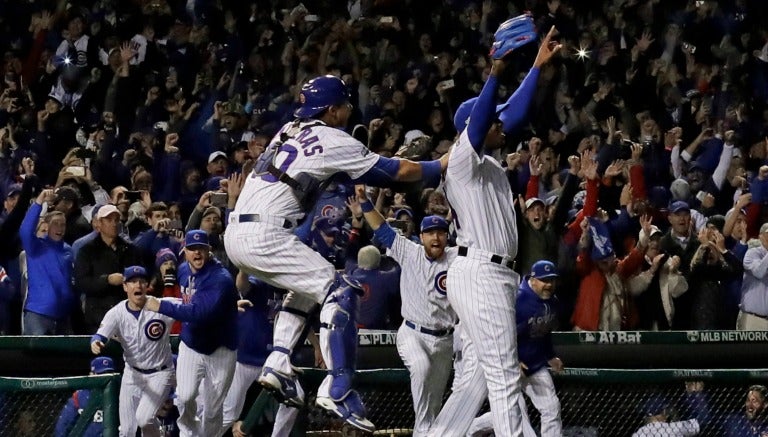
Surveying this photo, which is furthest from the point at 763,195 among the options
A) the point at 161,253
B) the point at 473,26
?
the point at 161,253

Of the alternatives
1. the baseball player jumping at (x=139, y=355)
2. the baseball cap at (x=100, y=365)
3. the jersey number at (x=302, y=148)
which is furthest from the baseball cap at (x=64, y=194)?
the jersey number at (x=302, y=148)

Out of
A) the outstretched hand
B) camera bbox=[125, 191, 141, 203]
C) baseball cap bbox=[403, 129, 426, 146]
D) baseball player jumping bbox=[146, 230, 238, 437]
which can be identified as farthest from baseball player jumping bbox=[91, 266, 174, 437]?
baseball cap bbox=[403, 129, 426, 146]

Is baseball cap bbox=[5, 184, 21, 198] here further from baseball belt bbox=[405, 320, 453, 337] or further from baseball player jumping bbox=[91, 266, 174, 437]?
baseball belt bbox=[405, 320, 453, 337]

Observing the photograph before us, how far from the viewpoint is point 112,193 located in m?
12.4

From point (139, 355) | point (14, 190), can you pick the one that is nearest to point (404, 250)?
point (139, 355)

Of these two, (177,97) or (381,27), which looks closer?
(177,97)

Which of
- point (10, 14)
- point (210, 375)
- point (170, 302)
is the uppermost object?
point (10, 14)

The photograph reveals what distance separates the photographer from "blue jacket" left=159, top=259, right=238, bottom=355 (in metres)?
9.80

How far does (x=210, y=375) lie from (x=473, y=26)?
28.2 feet

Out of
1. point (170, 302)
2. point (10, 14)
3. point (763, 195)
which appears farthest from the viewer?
point (10, 14)

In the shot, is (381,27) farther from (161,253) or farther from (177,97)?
(161,253)

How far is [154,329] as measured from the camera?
10.5m

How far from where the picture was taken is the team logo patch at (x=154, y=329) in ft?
34.2

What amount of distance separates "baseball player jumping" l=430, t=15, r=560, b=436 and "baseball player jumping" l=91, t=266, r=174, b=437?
3.45 metres
